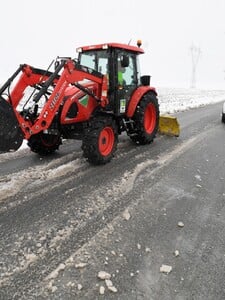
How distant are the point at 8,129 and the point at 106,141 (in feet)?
6.95

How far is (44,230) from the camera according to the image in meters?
3.82

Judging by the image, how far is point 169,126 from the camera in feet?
29.6

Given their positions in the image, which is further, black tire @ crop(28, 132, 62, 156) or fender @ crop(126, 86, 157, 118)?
fender @ crop(126, 86, 157, 118)

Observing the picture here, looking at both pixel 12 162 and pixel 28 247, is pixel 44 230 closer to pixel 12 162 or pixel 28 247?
pixel 28 247

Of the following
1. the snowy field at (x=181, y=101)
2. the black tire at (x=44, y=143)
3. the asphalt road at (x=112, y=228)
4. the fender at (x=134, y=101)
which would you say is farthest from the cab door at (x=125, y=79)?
the snowy field at (x=181, y=101)

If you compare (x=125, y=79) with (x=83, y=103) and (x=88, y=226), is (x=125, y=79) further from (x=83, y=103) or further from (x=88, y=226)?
(x=88, y=226)

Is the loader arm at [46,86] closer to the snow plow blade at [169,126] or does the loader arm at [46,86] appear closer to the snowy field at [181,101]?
the snowy field at [181,101]

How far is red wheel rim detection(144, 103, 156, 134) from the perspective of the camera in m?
8.04

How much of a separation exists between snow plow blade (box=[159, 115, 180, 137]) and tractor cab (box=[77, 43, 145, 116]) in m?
2.11

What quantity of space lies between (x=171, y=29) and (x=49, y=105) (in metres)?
145

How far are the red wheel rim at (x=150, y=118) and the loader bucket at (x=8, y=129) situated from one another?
151 inches

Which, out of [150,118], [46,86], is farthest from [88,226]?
[150,118]

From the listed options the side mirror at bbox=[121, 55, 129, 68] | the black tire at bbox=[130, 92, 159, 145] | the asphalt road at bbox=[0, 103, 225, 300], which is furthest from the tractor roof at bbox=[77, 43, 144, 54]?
the asphalt road at bbox=[0, 103, 225, 300]

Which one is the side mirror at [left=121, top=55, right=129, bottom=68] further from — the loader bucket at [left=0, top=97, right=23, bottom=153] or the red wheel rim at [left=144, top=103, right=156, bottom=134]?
the loader bucket at [left=0, top=97, right=23, bottom=153]
